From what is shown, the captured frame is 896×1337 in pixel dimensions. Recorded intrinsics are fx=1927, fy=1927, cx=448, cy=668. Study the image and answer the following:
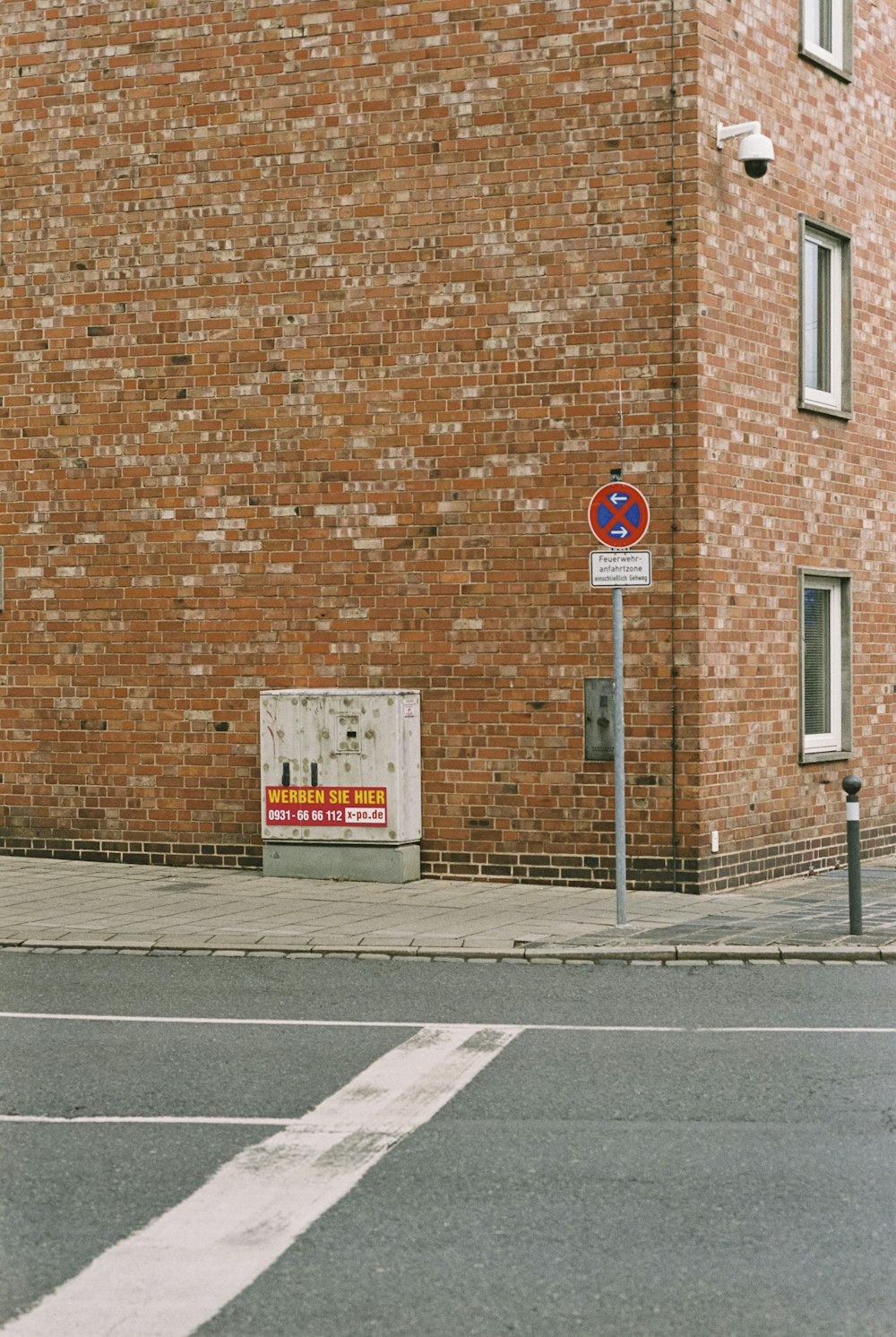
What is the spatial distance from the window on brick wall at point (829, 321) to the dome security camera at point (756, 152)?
2.07 metres

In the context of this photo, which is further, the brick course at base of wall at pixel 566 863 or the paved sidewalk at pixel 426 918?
the brick course at base of wall at pixel 566 863

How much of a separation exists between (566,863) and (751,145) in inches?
230

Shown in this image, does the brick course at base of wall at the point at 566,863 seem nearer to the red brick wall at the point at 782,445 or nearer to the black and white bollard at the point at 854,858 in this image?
the red brick wall at the point at 782,445

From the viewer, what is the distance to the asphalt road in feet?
17.0

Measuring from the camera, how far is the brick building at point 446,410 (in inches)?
595

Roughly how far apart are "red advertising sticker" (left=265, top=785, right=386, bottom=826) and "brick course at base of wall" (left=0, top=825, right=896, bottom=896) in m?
0.70

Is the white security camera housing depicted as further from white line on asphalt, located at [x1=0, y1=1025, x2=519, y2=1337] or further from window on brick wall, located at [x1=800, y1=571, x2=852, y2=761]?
white line on asphalt, located at [x1=0, y1=1025, x2=519, y2=1337]

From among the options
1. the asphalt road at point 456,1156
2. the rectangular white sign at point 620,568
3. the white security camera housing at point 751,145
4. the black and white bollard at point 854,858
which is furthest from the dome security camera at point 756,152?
the asphalt road at point 456,1156

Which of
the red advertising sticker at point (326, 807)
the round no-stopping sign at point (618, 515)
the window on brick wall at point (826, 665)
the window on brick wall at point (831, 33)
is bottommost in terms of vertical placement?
the red advertising sticker at point (326, 807)

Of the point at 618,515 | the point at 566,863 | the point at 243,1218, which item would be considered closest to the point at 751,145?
the point at 618,515

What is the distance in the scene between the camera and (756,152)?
1514 centimetres

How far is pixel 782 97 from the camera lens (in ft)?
54.1

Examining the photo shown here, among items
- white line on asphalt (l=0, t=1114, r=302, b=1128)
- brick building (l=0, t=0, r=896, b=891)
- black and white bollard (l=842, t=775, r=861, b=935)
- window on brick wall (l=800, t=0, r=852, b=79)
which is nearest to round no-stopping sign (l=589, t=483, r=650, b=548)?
brick building (l=0, t=0, r=896, b=891)

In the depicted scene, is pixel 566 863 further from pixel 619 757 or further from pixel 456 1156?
pixel 456 1156
